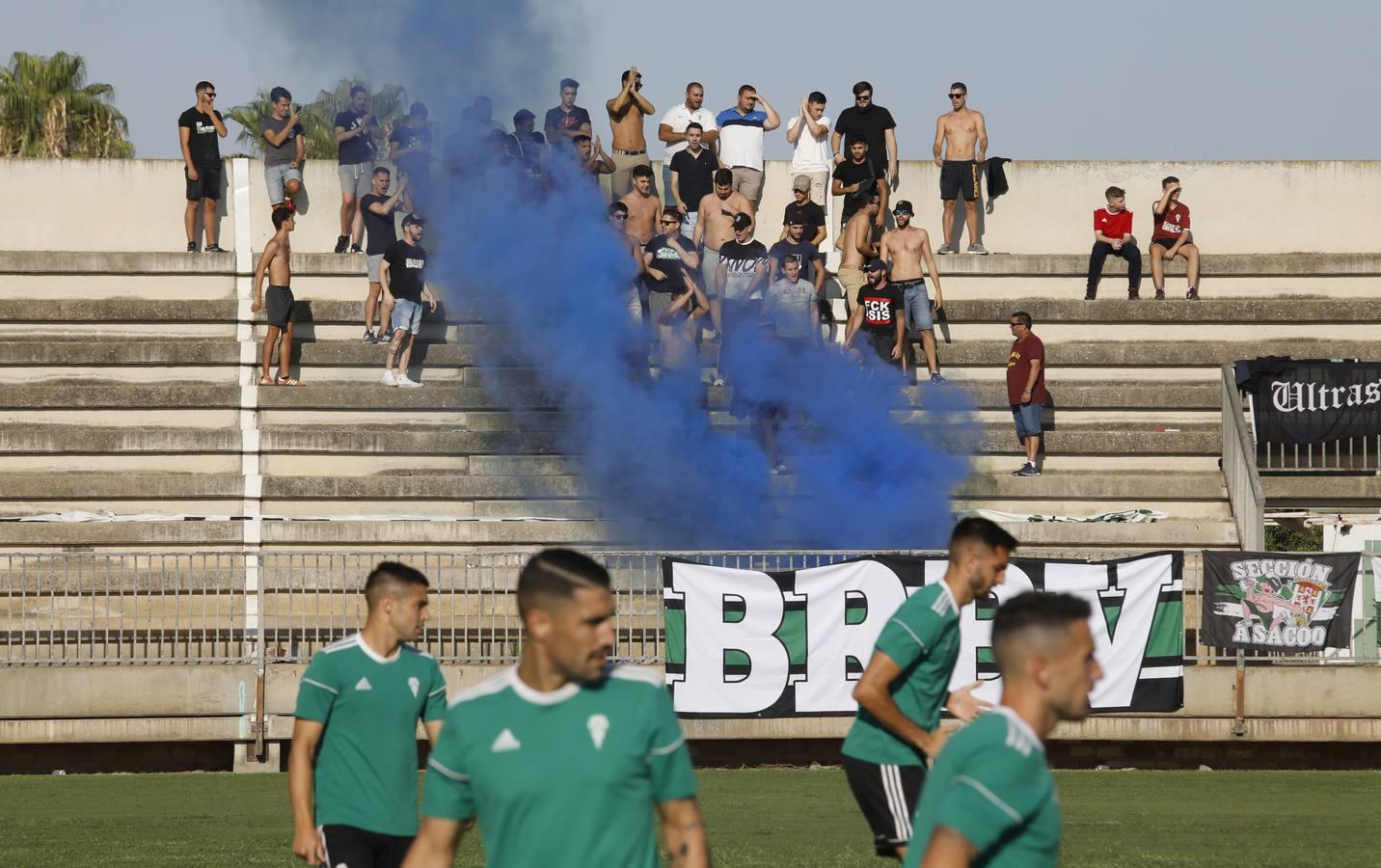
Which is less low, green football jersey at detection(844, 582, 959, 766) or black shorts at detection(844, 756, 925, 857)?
green football jersey at detection(844, 582, 959, 766)

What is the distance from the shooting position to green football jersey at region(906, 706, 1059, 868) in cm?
404

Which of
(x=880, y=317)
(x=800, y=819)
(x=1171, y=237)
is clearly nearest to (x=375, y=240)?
(x=880, y=317)

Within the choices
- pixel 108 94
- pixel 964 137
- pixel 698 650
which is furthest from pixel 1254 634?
pixel 108 94

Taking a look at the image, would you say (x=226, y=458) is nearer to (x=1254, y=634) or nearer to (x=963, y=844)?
(x=1254, y=634)

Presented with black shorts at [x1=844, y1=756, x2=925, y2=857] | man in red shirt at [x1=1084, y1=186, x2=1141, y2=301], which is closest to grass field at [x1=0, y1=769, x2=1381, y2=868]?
black shorts at [x1=844, y1=756, x2=925, y2=857]

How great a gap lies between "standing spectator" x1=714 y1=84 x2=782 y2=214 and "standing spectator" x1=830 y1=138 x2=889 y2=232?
1339 millimetres

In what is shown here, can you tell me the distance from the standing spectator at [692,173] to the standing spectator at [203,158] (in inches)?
236

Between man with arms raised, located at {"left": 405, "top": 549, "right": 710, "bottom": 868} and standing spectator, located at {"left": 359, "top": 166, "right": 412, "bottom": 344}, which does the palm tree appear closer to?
standing spectator, located at {"left": 359, "top": 166, "right": 412, "bottom": 344}

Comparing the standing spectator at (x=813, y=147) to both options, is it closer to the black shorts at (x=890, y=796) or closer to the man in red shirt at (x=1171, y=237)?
the man in red shirt at (x=1171, y=237)

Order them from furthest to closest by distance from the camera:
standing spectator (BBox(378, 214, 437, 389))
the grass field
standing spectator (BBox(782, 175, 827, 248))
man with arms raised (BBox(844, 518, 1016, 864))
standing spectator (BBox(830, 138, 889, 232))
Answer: standing spectator (BBox(830, 138, 889, 232)) → standing spectator (BBox(782, 175, 827, 248)) → standing spectator (BBox(378, 214, 437, 389)) → the grass field → man with arms raised (BBox(844, 518, 1016, 864))

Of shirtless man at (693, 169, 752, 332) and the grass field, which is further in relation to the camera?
shirtless man at (693, 169, 752, 332)

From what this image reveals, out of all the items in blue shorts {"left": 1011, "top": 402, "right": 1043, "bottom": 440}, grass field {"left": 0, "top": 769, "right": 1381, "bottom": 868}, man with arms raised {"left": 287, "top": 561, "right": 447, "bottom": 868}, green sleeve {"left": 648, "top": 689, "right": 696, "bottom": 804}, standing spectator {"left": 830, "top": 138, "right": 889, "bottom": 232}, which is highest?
standing spectator {"left": 830, "top": 138, "right": 889, "bottom": 232}

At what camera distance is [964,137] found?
23.7m

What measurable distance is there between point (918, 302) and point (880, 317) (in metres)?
0.51
